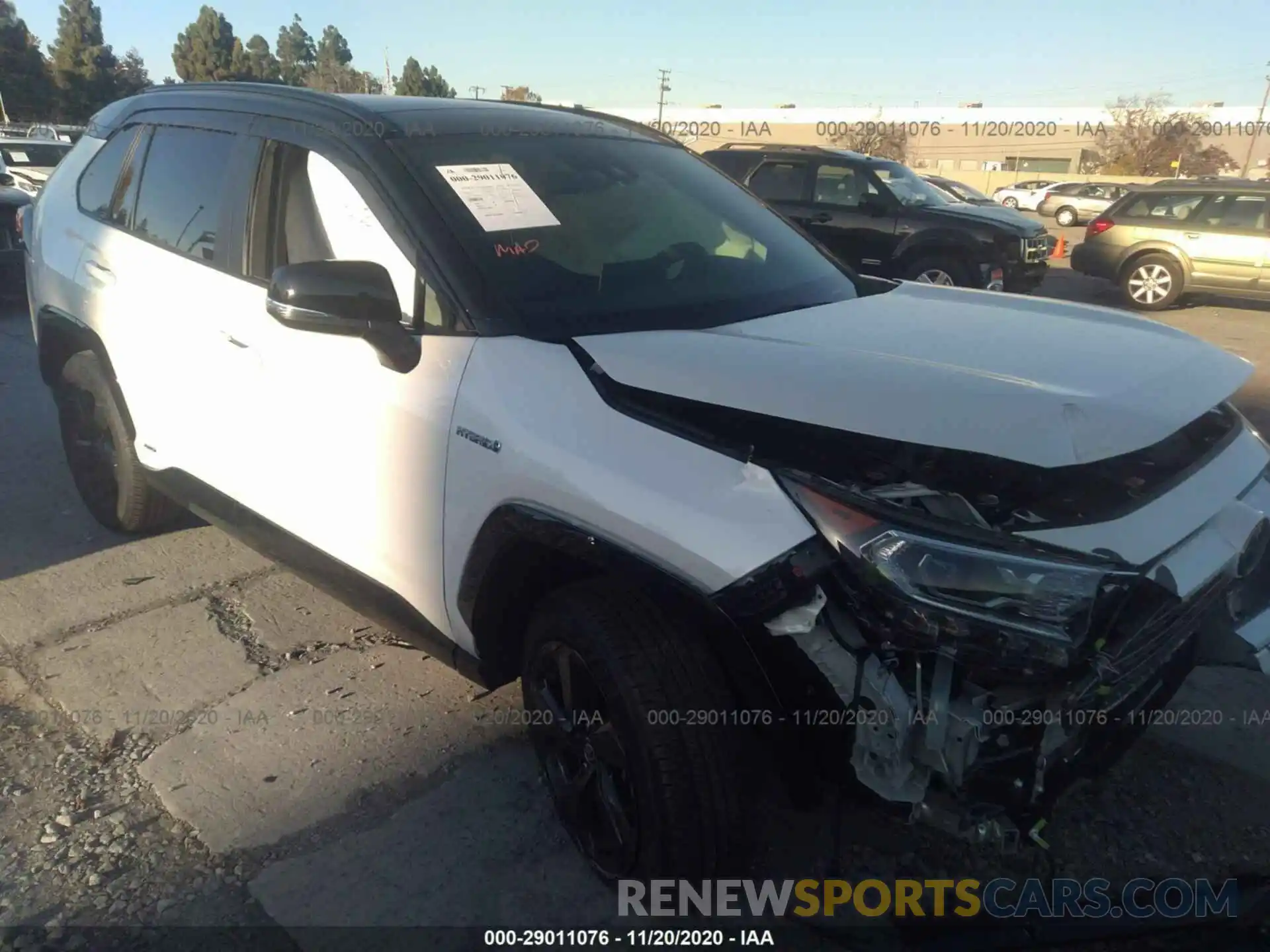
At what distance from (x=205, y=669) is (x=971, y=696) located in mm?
2601

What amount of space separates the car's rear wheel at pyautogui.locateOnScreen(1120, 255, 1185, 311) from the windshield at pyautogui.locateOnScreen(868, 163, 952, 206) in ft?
9.97

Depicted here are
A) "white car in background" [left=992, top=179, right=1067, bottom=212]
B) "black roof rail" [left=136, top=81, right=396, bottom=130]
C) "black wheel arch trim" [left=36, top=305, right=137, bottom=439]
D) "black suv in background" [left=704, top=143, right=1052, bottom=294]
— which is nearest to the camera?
"black roof rail" [left=136, top=81, right=396, bottom=130]

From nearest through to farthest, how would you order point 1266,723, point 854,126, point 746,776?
1. point 746,776
2. point 1266,723
3. point 854,126

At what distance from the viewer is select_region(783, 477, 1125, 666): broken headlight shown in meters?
1.67

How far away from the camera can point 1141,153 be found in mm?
54406

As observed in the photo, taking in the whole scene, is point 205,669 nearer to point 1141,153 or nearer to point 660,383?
point 660,383

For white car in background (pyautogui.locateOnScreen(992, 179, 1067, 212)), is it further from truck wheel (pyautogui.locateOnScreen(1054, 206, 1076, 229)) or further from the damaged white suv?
the damaged white suv

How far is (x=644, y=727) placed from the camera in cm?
196

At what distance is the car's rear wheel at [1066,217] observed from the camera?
3312 centimetres

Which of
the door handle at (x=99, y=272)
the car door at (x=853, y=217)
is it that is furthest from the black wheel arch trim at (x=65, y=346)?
the car door at (x=853, y=217)

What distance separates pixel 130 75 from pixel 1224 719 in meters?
68.5

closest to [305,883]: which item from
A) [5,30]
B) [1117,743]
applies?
[1117,743]

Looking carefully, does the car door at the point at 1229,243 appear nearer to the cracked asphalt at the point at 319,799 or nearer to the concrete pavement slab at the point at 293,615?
the cracked asphalt at the point at 319,799

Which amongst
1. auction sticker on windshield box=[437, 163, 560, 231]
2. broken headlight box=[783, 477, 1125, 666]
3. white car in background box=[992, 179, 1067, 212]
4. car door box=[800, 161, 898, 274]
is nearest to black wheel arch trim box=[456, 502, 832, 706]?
broken headlight box=[783, 477, 1125, 666]
